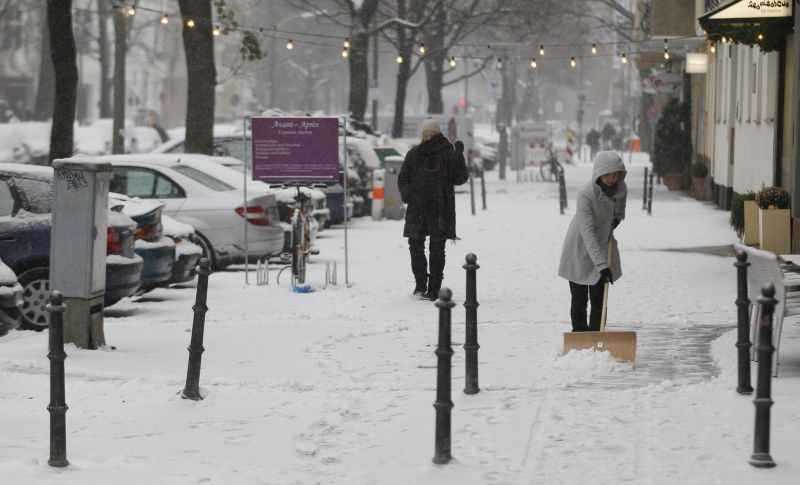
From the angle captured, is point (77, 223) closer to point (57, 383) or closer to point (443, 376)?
point (57, 383)

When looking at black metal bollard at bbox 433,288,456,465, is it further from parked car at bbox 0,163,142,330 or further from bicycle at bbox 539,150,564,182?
bicycle at bbox 539,150,564,182

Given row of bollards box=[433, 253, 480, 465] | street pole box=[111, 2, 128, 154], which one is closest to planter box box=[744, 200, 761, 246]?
row of bollards box=[433, 253, 480, 465]

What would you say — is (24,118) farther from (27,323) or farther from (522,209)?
(27,323)

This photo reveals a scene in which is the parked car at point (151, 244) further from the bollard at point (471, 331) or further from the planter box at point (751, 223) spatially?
the planter box at point (751, 223)

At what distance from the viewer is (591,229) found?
11633 millimetres

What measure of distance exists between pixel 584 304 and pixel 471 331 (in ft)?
7.43

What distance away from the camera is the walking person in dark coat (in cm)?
1616

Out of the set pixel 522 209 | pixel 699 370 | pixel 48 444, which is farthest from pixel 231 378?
pixel 522 209

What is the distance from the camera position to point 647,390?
1030 centimetres

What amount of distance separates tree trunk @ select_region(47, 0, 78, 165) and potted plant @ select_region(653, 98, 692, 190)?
77.7 feet

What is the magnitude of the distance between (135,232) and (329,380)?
188 inches

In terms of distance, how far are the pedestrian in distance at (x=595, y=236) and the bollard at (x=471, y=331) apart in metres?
1.71

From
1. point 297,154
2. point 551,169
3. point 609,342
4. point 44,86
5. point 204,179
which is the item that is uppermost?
point 44,86

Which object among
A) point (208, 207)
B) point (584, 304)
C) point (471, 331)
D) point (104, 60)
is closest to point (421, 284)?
point (208, 207)
